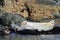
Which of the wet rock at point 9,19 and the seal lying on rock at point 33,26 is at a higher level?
the wet rock at point 9,19

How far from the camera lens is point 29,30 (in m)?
15.9

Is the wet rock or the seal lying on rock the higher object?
the wet rock

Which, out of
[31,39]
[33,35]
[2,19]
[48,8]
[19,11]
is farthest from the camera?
[48,8]

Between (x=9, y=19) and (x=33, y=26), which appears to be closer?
(x=33, y=26)

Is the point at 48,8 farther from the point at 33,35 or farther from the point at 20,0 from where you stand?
the point at 33,35

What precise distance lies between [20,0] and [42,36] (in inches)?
255

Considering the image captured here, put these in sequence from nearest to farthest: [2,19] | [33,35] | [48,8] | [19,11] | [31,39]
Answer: [31,39] → [33,35] → [2,19] → [19,11] → [48,8]

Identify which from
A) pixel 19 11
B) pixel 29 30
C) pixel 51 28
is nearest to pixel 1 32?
pixel 29 30

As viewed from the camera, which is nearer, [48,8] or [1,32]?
[1,32]

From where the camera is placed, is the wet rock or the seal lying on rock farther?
the wet rock

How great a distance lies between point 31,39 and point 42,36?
3.00ft

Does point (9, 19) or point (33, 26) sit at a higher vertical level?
point (9, 19)

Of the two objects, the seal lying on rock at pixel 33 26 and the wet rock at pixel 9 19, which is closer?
the seal lying on rock at pixel 33 26

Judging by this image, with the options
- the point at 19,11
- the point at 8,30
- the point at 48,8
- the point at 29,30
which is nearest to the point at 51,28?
the point at 29,30
